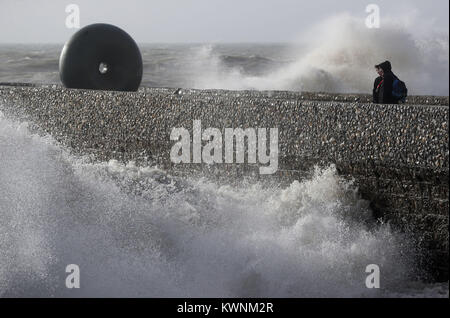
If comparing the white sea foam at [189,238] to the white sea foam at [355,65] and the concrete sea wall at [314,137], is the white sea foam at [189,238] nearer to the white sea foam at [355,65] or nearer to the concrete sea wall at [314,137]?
the concrete sea wall at [314,137]

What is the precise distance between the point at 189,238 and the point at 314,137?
114 cm

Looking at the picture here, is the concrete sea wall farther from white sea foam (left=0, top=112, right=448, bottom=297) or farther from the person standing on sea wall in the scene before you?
the person standing on sea wall

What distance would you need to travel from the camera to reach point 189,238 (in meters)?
4.45

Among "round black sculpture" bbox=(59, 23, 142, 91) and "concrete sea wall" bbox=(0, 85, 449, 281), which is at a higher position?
"round black sculpture" bbox=(59, 23, 142, 91)

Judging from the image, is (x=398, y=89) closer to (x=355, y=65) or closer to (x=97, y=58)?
(x=97, y=58)

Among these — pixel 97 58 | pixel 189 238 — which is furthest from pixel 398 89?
pixel 97 58

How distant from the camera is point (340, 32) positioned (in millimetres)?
27656

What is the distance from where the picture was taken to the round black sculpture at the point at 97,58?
6758 millimetres

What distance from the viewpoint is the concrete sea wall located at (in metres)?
4.14

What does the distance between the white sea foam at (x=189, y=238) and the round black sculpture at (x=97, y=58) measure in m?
1.84

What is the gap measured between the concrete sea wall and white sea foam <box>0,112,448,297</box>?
14cm

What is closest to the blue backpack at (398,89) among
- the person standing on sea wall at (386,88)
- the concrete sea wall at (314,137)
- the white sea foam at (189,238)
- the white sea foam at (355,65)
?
the person standing on sea wall at (386,88)

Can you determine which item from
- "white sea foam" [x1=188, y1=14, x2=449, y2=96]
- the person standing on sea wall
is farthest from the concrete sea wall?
"white sea foam" [x1=188, y1=14, x2=449, y2=96]

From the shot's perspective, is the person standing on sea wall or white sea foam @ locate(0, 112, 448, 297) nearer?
white sea foam @ locate(0, 112, 448, 297)
